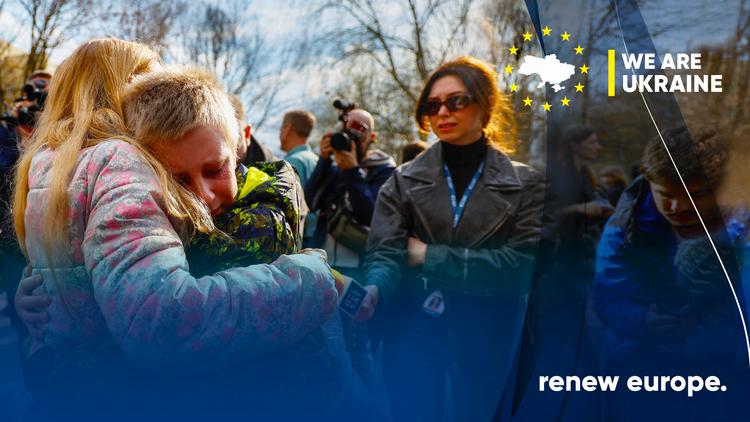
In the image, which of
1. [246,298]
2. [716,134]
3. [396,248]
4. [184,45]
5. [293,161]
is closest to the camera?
[246,298]

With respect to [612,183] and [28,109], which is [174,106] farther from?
[28,109]

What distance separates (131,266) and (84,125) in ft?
1.03

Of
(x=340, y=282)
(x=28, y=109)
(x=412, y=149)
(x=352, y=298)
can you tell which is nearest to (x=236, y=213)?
(x=340, y=282)

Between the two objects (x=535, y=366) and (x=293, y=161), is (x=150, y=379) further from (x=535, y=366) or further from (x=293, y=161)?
(x=293, y=161)

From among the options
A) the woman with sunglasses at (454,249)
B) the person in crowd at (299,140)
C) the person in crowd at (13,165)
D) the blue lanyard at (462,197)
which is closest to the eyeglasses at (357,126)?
the person in crowd at (299,140)

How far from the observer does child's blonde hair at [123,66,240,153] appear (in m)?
1.15

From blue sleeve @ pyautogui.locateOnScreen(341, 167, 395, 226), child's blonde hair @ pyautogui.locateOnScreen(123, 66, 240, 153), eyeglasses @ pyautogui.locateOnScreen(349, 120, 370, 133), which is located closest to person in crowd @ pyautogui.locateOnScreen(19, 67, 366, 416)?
child's blonde hair @ pyautogui.locateOnScreen(123, 66, 240, 153)

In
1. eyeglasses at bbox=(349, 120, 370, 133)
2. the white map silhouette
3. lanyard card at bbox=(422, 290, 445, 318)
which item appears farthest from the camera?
eyeglasses at bbox=(349, 120, 370, 133)

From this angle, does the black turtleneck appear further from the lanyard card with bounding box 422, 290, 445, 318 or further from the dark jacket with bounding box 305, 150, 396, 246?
the dark jacket with bounding box 305, 150, 396, 246

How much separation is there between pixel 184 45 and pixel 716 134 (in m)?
1.38

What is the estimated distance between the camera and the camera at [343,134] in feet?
10.2

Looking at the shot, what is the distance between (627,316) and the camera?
1.21m

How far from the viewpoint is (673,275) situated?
1.21 m

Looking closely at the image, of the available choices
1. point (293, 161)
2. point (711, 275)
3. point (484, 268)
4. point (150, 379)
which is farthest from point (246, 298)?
point (293, 161)
